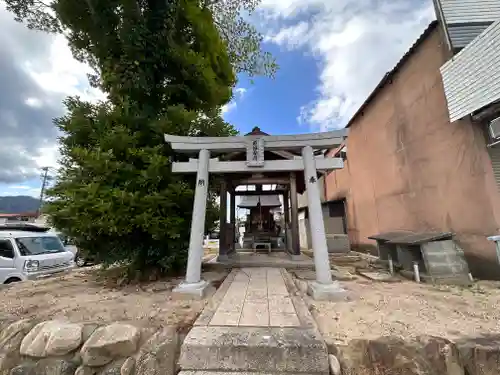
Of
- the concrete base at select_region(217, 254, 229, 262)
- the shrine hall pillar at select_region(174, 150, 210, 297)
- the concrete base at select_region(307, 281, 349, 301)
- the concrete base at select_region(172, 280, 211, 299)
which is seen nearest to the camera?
the concrete base at select_region(307, 281, 349, 301)

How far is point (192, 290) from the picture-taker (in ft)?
12.2

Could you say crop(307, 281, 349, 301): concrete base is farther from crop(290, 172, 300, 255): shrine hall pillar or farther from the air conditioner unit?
the air conditioner unit

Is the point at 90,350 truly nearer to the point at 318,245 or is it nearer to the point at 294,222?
the point at 318,245

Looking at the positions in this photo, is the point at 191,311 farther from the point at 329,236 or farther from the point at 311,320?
the point at 329,236

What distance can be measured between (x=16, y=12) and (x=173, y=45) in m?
4.95

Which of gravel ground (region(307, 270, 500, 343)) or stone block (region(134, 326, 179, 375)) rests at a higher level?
gravel ground (region(307, 270, 500, 343))

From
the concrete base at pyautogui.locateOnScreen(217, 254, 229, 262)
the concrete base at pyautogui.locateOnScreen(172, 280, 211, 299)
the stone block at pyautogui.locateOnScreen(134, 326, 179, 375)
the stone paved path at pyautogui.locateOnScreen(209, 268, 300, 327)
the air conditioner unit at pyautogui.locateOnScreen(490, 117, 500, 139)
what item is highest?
the air conditioner unit at pyautogui.locateOnScreen(490, 117, 500, 139)

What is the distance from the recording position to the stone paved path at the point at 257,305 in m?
2.61

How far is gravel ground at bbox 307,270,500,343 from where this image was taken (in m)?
2.44

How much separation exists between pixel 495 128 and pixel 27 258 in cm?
1157

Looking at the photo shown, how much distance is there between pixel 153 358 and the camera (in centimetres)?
229

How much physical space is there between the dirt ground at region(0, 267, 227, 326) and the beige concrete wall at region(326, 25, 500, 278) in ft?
17.7

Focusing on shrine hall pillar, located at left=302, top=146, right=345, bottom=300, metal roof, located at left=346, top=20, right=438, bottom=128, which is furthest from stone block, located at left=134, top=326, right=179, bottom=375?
metal roof, located at left=346, top=20, right=438, bottom=128

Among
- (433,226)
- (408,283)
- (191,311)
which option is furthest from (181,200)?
(433,226)
